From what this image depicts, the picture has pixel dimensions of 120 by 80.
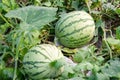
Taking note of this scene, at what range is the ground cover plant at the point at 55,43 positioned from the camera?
2.12 metres

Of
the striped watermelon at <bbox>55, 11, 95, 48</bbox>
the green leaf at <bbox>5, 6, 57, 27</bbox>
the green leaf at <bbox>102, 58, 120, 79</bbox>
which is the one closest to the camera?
the green leaf at <bbox>102, 58, 120, 79</bbox>

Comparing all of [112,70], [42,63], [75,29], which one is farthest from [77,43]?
[112,70]

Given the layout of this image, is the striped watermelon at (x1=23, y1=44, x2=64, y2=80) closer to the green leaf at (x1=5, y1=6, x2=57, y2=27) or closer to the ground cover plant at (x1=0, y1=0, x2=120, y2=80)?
the ground cover plant at (x1=0, y1=0, x2=120, y2=80)

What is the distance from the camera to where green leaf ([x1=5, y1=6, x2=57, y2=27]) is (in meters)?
2.15

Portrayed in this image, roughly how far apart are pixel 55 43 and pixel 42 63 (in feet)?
1.39

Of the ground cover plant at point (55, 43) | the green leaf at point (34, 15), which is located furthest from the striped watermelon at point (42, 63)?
the green leaf at point (34, 15)

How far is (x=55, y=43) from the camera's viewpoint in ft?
8.60

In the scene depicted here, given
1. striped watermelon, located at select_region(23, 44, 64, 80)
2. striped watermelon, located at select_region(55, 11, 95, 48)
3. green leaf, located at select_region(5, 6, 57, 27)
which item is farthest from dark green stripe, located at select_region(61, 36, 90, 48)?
green leaf, located at select_region(5, 6, 57, 27)

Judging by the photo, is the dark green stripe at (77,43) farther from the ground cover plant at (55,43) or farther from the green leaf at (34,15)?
the green leaf at (34,15)

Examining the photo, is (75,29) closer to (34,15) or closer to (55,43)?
→ (55,43)

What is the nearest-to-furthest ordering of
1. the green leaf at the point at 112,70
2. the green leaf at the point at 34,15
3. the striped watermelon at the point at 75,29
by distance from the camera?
1. the green leaf at the point at 112,70
2. the green leaf at the point at 34,15
3. the striped watermelon at the point at 75,29

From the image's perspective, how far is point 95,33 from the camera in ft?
8.92

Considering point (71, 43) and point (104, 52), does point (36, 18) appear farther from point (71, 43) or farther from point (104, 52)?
point (104, 52)

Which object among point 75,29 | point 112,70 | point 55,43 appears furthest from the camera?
point 55,43
